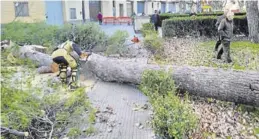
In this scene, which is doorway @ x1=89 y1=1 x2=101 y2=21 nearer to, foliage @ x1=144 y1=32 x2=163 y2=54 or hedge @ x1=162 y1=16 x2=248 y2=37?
hedge @ x1=162 y1=16 x2=248 y2=37

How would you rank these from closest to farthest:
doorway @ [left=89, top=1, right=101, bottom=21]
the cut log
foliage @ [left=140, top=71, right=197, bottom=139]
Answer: foliage @ [left=140, top=71, right=197, bottom=139]
the cut log
doorway @ [left=89, top=1, right=101, bottom=21]

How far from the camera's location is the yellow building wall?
21.0m

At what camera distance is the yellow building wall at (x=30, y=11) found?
69.0ft

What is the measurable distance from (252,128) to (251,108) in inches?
31.0

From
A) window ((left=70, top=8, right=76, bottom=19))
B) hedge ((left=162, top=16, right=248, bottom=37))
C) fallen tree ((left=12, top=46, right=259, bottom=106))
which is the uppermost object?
window ((left=70, top=8, right=76, bottom=19))

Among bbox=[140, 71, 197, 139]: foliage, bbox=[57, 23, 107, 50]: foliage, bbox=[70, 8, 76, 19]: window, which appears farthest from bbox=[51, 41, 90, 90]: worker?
bbox=[70, 8, 76, 19]: window

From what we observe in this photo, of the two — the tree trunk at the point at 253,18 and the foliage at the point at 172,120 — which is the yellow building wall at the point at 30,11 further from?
the foliage at the point at 172,120

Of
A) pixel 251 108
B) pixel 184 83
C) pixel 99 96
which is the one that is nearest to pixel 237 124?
pixel 251 108

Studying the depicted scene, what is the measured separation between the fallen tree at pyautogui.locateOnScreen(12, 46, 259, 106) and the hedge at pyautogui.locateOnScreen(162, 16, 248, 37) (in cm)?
1028

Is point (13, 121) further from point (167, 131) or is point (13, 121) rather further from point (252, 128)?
point (252, 128)

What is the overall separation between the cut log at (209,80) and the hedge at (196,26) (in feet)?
33.9

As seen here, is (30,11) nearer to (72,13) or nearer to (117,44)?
(72,13)

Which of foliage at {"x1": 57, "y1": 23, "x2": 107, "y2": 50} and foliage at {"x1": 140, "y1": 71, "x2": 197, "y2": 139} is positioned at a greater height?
foliage at {"x1": 57, "y1": 23, "x2": 107, "y2": 50}

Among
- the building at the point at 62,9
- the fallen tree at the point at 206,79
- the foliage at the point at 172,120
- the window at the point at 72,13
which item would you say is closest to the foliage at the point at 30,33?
the building at the point at 62,9
